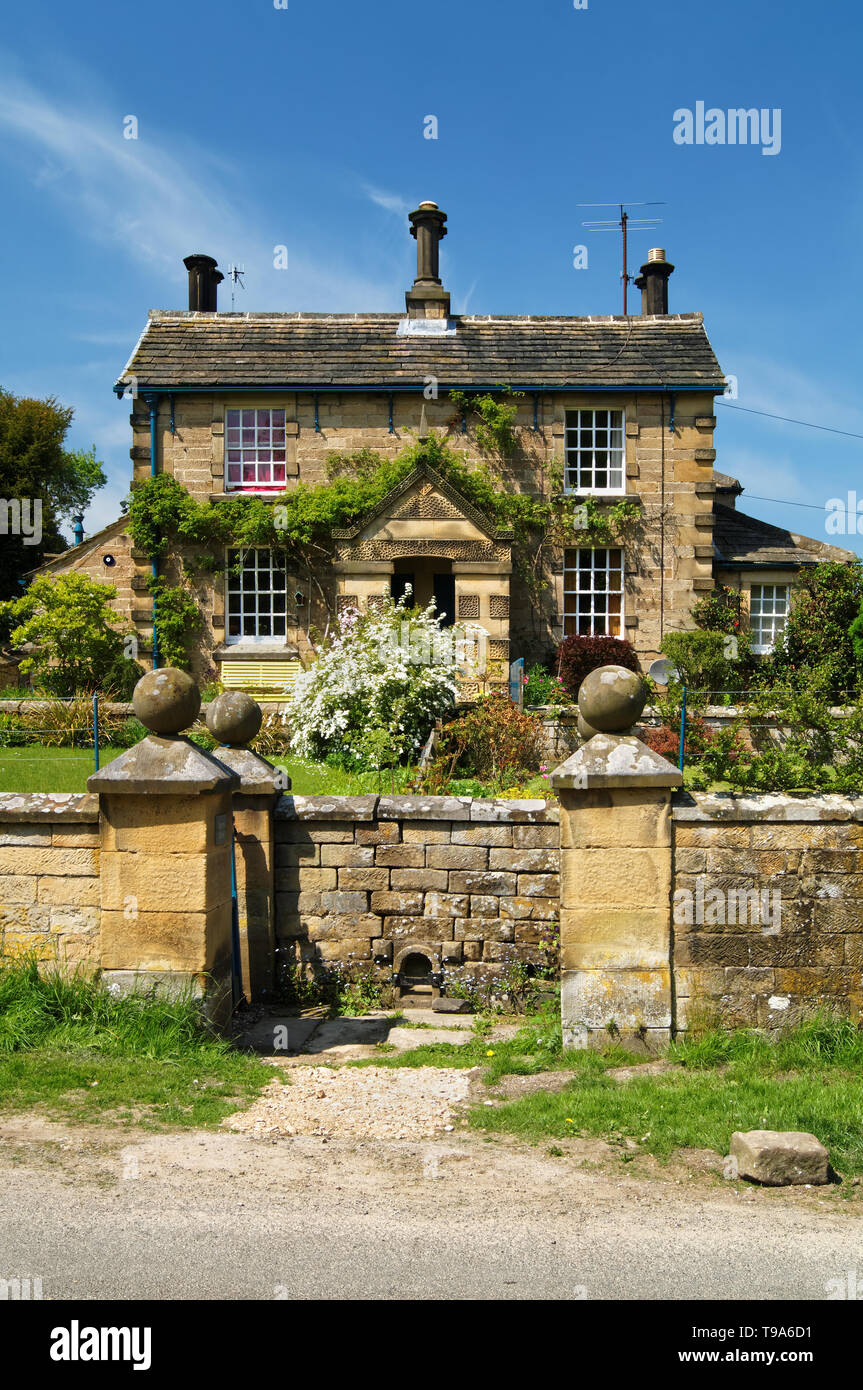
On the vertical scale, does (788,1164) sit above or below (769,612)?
below

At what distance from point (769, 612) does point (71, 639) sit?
12544 mm

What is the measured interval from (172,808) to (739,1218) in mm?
3465

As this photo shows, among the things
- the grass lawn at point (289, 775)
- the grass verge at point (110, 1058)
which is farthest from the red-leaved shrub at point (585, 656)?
the grass verge at point (110, 1058)

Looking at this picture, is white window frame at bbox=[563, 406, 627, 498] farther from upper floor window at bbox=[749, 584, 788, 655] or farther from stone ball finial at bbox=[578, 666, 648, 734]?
stone ball finial at bbox=[578, 666, 648, 734]

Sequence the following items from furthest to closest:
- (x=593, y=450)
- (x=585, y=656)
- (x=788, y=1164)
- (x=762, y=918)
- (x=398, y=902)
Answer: (x=593, y=450) → (x=585, y=656) → (x=398, y=902) → (x=762, y=918) → (x=788, y=1164)

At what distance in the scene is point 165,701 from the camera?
5484 millimetres

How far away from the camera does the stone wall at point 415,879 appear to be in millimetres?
6480

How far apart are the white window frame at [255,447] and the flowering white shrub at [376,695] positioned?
6.16m

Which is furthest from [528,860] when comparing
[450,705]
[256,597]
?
[256,597]

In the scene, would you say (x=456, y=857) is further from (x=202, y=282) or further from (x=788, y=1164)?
(x=202, y=282)

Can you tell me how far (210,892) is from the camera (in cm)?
552

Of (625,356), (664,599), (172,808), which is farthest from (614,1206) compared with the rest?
(625,356)

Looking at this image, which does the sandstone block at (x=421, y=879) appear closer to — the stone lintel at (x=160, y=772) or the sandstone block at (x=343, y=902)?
the sandstone block at (x=343, y=902)
